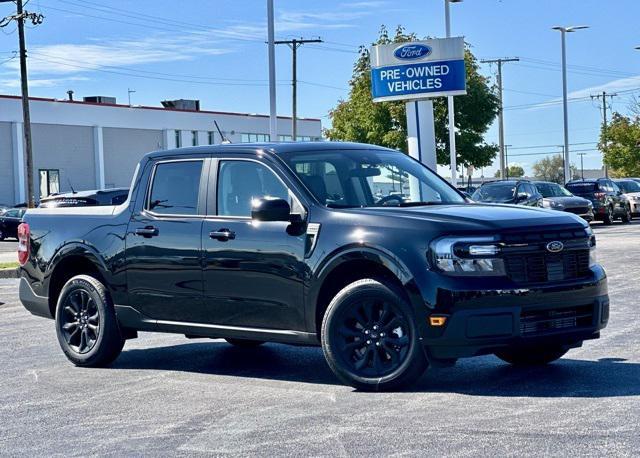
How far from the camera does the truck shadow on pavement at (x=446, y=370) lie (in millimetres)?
7711

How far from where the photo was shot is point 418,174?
9.15m

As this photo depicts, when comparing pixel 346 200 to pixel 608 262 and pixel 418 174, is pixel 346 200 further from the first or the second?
pixel 608 262

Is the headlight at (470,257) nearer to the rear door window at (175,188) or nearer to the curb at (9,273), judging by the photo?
the rear door window at (175,188)

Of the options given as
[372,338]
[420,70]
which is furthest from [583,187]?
[372,338]

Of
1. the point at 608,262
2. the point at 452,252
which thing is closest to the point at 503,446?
the point at 452,252

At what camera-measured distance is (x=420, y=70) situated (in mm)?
31547

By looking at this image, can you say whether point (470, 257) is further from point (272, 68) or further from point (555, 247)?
point (272, 68)

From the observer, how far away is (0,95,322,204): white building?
218ft

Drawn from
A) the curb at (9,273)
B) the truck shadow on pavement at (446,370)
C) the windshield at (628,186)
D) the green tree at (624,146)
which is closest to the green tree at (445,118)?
the windshield at (628,186)

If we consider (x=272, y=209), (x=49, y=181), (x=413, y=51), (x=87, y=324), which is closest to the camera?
(x=272, y=209)

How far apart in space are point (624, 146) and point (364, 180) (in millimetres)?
69818

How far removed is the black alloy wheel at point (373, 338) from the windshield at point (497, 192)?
24586 millimetres

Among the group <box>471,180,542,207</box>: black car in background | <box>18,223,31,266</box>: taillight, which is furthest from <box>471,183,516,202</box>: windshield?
<box>18,223,31,266</box>: taillight

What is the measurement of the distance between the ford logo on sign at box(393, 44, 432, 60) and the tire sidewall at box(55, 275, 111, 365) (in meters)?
23.0
